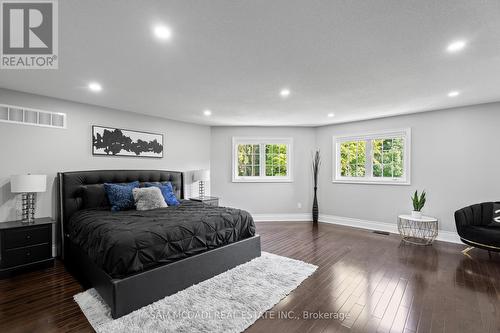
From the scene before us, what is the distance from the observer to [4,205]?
319 cm

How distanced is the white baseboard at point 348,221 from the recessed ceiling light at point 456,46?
138 inches

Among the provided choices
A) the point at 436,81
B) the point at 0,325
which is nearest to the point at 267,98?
the point at 436,81

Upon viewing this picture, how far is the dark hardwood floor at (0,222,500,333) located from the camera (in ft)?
6.54

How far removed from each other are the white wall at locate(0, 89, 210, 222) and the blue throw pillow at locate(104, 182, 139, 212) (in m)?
0.71

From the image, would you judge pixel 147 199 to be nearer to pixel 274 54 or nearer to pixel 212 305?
pixel 212 305

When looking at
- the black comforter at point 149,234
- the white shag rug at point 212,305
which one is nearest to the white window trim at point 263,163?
the black comforter at point 149,234

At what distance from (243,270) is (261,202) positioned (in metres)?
3.10

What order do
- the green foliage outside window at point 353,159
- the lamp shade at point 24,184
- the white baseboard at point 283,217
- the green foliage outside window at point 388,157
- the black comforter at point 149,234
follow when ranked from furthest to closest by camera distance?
the white baseboard at point 283,217, the green foliage outside window at point 353,159, the green foliage outside window at point 388,157, the lamp shade at point 24,184, the black comforter at point 149,234

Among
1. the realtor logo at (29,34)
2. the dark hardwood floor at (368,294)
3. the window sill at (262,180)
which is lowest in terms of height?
the dark hardwood floor at (368,294)

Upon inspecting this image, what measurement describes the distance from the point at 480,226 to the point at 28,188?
6.41 meters

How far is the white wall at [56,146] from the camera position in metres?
3.25

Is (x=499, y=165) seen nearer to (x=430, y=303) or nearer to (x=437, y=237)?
(x=437, y=237)

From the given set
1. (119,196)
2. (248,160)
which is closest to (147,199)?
(119,196)

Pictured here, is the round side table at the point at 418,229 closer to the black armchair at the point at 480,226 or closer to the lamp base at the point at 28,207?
the black armchair at the point at 480,226
